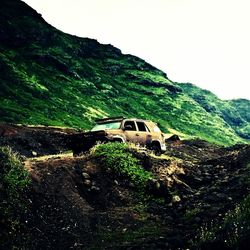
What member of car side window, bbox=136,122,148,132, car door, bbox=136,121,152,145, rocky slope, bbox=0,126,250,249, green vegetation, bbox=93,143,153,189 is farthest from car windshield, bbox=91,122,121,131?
green vegetation, bbox=93,143,153,189

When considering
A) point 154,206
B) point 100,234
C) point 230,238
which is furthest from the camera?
point 154,206

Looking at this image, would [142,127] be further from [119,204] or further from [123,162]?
[119,204]

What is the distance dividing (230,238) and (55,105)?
104 metres

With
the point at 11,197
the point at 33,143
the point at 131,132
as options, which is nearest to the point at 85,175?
the point at 11,197

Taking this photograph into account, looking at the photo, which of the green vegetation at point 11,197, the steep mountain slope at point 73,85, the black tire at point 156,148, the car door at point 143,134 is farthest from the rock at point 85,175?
the steep mountain slope at point 73,85

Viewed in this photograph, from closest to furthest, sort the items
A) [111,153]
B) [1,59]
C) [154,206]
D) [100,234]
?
[100,234] → [154,206] → [111,153] → [1,59]

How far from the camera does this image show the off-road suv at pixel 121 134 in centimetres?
2019

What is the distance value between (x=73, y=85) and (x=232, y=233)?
129519 mm

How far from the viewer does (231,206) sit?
14.5 m

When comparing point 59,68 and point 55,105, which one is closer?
point 55,105

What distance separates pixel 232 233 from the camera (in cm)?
1105

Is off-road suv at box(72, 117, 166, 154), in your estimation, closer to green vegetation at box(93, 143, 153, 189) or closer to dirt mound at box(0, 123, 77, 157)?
green vegetation at box(93, 143, 153, 189)

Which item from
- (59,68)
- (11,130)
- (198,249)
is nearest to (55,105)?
(59,68)

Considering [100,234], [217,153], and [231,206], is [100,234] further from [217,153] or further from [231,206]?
[217,153]
